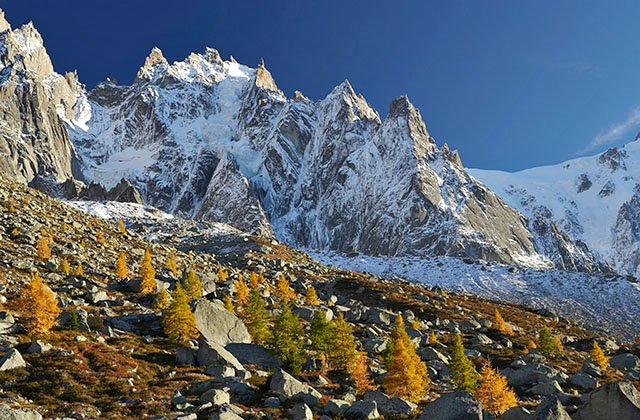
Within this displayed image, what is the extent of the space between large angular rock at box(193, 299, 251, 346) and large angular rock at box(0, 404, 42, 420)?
17.3 metres

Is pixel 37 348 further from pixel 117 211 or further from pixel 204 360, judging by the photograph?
pixel 117 211

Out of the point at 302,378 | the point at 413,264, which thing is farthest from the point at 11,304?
the point at 413,264

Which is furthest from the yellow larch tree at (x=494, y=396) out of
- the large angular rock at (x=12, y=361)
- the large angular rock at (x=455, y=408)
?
the large angular rock at (x=12, y=361)

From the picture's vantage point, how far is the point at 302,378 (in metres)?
34.2

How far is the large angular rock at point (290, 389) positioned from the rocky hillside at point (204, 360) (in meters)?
0.07

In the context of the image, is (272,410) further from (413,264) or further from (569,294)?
(413,264)

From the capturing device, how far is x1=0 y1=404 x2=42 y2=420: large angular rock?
18.0 m

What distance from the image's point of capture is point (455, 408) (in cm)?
2136

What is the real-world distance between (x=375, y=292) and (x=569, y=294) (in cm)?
6704

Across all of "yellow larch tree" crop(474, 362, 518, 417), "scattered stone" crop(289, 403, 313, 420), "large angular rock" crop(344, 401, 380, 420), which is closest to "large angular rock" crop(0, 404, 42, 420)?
"scattered stone" crop(289, 403, 313, 420)

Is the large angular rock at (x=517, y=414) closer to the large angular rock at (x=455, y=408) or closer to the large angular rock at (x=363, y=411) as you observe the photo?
A: the large angular rock at (x=455, y=408)

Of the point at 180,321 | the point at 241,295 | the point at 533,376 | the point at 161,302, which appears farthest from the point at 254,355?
the point at 533,376

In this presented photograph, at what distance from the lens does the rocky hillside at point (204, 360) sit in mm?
22891

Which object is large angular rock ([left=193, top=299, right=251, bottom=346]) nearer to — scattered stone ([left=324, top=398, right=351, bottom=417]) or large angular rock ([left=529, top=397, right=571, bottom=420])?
scattered stone ([left=324, top=398, right=351, bottom=417])
